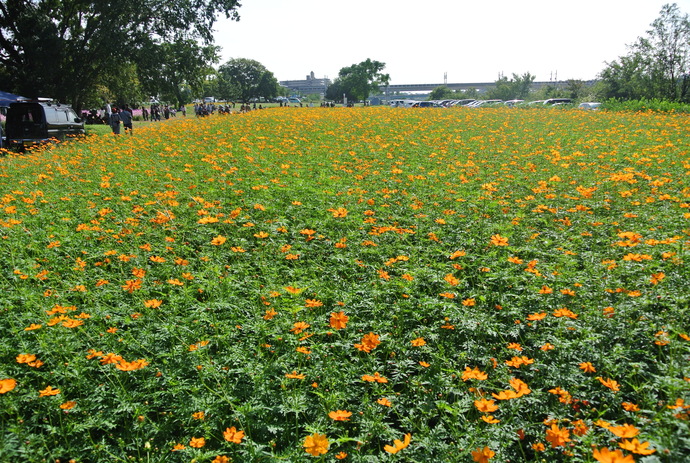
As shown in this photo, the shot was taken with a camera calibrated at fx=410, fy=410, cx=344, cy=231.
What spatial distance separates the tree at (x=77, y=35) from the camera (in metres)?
19.3

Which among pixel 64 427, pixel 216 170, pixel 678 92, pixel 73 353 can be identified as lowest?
pixel 64 427

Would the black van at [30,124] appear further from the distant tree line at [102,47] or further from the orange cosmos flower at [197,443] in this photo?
the orange cosmos flower at [197,443]

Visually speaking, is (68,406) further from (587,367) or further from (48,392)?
(587,367)

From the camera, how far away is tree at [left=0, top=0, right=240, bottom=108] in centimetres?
1930

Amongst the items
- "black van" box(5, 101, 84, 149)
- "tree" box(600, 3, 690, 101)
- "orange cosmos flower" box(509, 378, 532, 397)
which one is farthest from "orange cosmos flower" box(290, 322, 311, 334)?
"tree" box(600, 3, 690, 101)

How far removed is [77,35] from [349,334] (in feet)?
81.5

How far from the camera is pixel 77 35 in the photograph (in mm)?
20594

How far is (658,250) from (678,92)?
3620 cm

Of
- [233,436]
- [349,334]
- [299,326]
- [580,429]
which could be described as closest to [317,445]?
[233,436]

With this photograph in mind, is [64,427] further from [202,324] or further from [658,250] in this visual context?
[658,250]

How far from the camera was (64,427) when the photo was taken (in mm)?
1970

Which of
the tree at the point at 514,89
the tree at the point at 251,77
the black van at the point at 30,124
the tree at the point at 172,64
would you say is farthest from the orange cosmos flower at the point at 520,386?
the tree at the point at 251,77

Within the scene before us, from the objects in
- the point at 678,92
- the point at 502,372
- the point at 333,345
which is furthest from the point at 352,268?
the point at 678,92

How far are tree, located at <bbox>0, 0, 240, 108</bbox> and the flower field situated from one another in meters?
18.8
